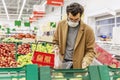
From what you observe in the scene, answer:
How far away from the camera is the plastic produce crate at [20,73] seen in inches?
57.2

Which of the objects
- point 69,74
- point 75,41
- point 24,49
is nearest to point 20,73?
point 69,74

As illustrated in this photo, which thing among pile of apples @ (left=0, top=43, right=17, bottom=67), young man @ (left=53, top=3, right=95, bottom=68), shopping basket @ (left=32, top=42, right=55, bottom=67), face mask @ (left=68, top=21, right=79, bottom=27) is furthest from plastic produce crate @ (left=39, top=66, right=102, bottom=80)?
pile of apples @ (left=0, top=43, right=17, bottom=67)

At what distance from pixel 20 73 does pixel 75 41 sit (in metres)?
1.37

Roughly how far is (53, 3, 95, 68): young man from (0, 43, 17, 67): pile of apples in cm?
206

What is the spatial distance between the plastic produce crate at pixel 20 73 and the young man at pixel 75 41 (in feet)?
4.08

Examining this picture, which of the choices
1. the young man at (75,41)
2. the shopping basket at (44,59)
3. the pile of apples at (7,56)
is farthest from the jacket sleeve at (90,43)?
the pile of apples at (7,56)

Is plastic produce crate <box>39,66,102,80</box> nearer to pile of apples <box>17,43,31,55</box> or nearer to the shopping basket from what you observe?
the shopping basket

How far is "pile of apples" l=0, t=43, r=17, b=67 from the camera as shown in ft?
15.7

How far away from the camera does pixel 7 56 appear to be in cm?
541

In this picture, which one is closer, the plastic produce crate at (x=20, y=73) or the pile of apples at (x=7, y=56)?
the plastic produce crate at (x=20, y=73)

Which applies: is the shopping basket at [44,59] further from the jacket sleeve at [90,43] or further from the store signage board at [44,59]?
the jacket sleeve at [90,43]

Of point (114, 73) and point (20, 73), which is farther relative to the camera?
point (114, 73)

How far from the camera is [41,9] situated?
57.1 feet

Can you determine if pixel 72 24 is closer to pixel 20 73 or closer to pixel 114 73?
pixel 114 73
